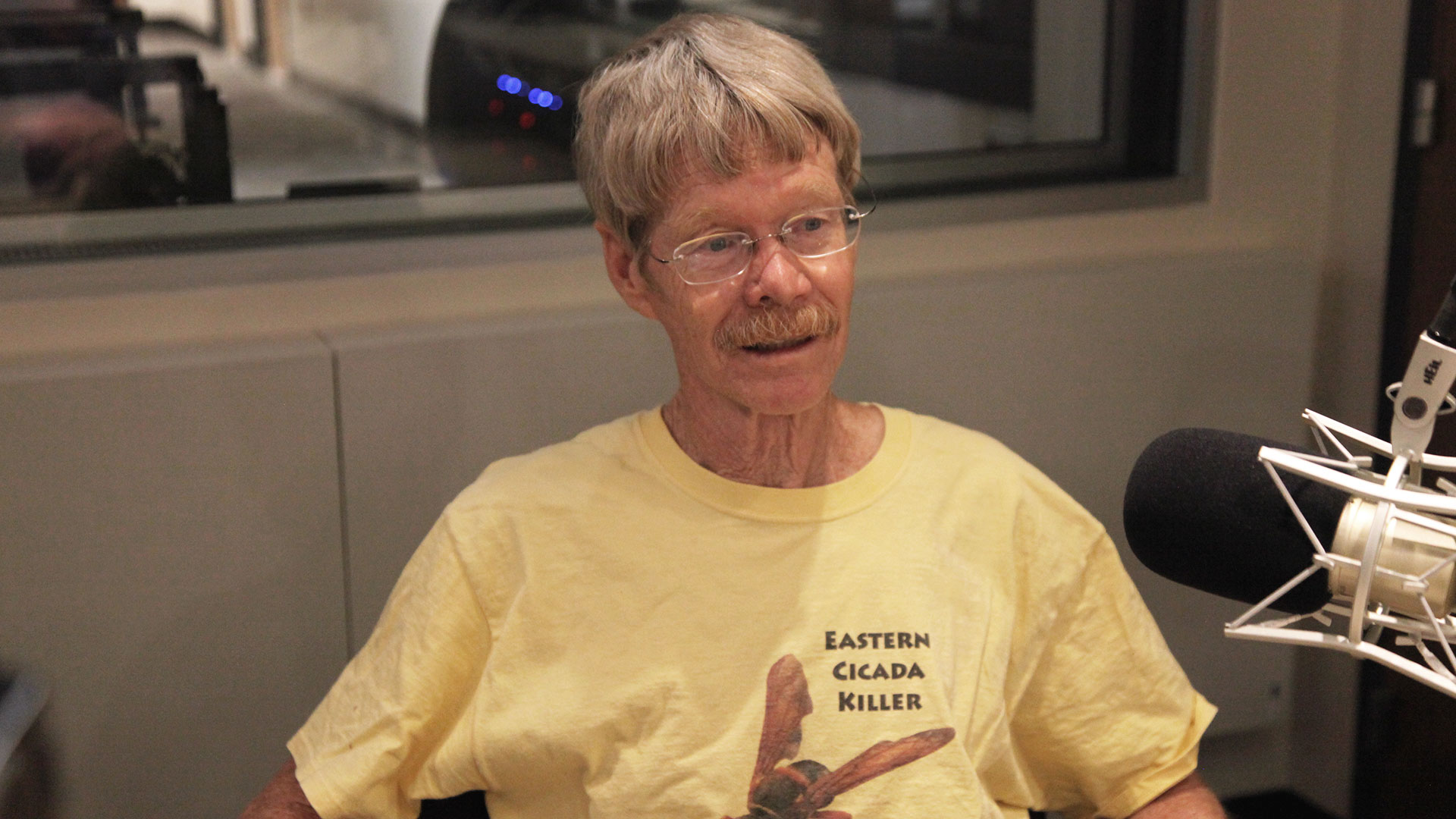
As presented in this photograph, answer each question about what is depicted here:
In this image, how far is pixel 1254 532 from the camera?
0.97 m

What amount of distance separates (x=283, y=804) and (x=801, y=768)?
1.74ft

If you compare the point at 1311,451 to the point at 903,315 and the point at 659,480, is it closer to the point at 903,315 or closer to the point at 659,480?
the point at 659,480

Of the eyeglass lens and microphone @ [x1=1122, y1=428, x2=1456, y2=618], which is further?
the eyeglass lens

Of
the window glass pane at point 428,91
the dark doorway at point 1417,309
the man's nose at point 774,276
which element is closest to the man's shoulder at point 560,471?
the man's nose at point 774,276

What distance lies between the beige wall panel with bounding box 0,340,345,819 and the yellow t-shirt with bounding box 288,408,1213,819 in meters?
0.47

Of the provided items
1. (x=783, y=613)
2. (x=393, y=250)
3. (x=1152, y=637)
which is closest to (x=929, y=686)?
(x=783, y=613)

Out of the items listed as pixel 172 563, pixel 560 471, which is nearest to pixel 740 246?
pixel 560 471

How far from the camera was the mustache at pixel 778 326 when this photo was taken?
4.52ft

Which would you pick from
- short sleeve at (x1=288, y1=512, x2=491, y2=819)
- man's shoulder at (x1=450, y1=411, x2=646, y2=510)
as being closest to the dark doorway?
man's shoulder at (x1=450, y1=411, x2=646, y2=510)

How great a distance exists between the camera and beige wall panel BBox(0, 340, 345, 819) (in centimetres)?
178

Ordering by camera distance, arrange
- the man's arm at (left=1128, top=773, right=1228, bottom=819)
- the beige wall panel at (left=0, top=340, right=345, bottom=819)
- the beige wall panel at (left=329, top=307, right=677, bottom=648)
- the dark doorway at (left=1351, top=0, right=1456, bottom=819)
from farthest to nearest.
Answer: the dark doorway at (left=1351, top=0, right=1456, bottom=819)
the beige wall panel at (left=329, top=307, right=677, bottom=648)
the beige wall panel at (left=0, top=340, right=345, bottom=819)
the man's arm at (left=1128, top=773, right=1228, bottom=819)

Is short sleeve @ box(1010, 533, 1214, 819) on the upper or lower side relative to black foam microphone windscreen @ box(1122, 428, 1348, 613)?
lower

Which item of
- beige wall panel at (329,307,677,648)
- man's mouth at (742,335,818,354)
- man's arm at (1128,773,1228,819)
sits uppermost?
man's mouth at (742,335,818,354)

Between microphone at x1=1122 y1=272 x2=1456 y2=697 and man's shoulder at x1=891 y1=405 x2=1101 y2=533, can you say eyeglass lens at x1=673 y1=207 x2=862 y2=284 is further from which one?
microphone at x1=1122 y1=272 x2=1456 y2=697
